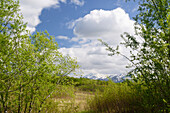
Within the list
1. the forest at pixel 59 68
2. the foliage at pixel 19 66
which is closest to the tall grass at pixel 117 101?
the forest at pixel 59 68

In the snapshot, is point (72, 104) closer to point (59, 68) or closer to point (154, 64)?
point (59, 68)

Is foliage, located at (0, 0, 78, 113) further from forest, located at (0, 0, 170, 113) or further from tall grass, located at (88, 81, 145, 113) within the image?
tall grass, located at (88, 81, 145, 113)

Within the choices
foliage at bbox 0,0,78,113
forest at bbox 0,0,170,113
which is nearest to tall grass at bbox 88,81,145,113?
forest at bbox 0,0,170,113

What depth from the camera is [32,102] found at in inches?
216

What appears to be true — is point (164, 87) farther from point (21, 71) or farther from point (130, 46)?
point (21, 71)

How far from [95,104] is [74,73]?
213 cm

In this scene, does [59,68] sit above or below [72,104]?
above

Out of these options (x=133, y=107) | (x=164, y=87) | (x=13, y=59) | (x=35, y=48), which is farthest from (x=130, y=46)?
(x=13, y=59)

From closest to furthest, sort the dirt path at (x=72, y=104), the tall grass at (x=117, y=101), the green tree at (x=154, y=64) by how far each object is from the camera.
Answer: the green tree at (x=154, y=64) < the tall grass at (x=117, y=101) < the dirt path at (x=72, y=104)

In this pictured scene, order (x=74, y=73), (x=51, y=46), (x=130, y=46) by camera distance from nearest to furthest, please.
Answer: (x=130, y=46)
(x=51, y=46)
(x=74, y=73)

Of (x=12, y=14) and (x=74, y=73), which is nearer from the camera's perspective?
(x=12, y=14)

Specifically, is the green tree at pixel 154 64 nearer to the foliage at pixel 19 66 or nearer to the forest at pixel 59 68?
the forest at pixel 59 68

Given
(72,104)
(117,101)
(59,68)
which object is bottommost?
(72,104)

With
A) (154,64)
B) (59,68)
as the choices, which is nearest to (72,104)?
(59,68)
